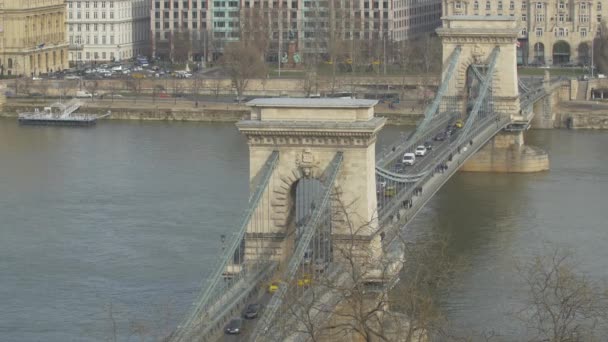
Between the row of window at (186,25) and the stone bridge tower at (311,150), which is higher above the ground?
the row of window at (186,25)

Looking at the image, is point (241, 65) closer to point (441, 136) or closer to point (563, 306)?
point (441, 136)

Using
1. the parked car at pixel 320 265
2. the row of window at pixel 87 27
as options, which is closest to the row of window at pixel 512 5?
the row of window at pixel 87 27

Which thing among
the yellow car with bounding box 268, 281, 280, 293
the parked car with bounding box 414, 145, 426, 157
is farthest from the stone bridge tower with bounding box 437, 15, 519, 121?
the yellow car with bounding box 268, 281, 280, 293

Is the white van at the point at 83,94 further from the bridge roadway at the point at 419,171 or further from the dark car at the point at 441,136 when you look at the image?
the dark car at the point at 441,136

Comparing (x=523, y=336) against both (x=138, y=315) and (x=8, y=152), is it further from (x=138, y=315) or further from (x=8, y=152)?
(x=8, y=152)

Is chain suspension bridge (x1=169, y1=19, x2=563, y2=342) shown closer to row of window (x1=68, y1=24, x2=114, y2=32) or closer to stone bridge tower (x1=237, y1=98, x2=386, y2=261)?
stone bridge tower (x1=237, y1=98, x2=386, y2=261)

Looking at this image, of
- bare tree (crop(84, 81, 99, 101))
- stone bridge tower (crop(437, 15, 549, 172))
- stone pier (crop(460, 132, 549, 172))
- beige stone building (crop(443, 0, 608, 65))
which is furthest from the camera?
beige stone building (crop(443, 0, 608, 65))

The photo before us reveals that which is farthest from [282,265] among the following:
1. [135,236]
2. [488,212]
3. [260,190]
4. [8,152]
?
[8,152]
